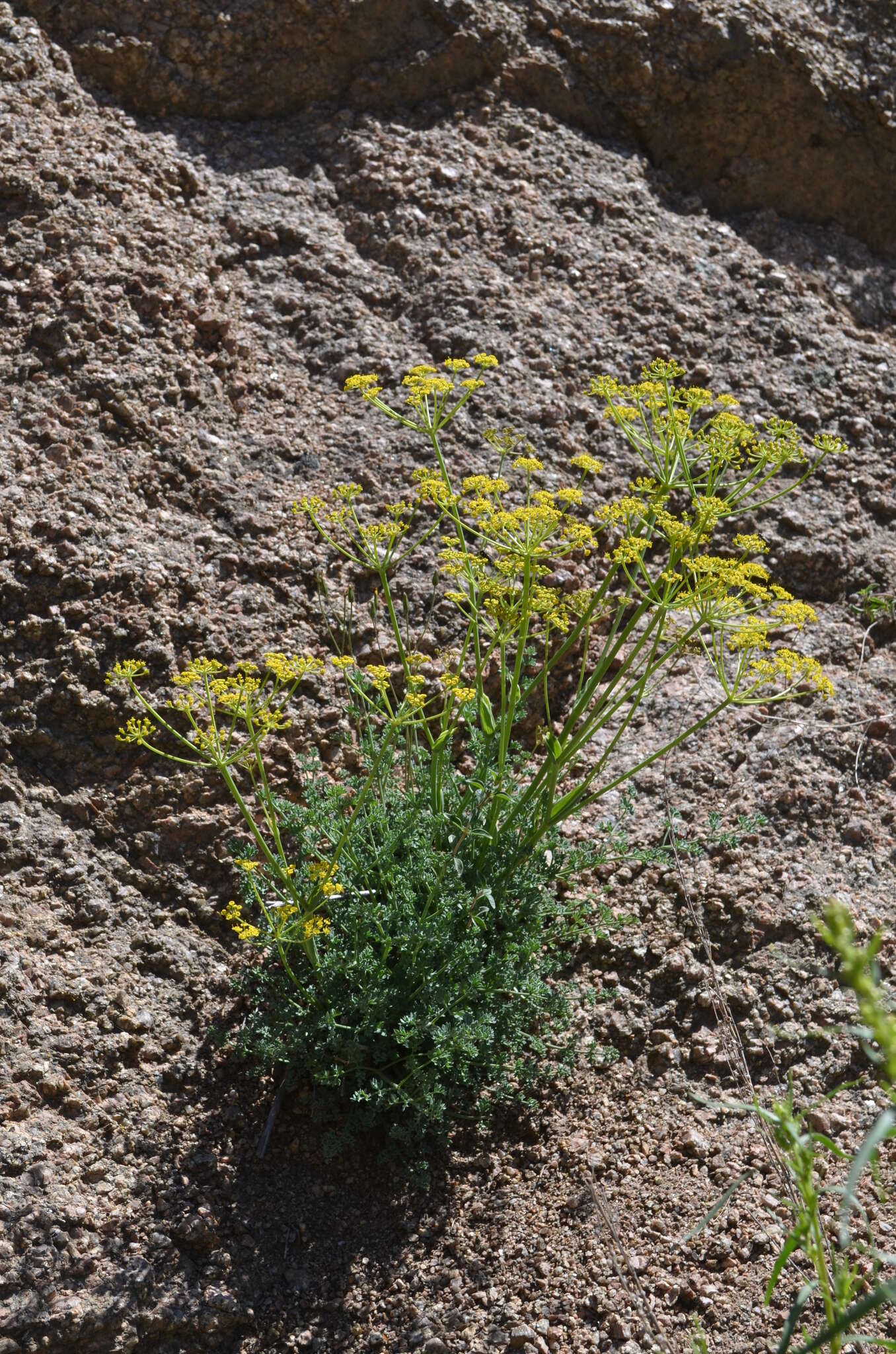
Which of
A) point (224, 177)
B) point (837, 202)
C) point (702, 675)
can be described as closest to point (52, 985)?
point (702, 675)

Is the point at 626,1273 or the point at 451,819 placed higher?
the point at 451,819

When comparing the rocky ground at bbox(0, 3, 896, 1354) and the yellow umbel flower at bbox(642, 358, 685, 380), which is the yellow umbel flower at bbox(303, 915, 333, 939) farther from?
the yellow umbel flower at bbox(642, 358, 685, 380)

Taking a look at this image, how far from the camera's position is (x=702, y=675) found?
411cm

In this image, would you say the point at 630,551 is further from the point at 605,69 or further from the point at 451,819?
the point at 605,69

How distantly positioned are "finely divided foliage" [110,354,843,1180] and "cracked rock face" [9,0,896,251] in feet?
8.04

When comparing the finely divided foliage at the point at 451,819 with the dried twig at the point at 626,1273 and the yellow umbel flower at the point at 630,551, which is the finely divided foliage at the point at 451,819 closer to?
the yellow umbel flower at the point at 630,551

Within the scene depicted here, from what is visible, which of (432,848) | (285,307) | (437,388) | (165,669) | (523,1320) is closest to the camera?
(523,1320)

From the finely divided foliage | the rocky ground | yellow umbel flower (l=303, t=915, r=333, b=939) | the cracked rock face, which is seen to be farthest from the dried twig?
the cracked rock face

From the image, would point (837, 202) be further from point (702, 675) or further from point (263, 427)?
point (263, 427)

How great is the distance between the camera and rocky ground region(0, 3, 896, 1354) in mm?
2656

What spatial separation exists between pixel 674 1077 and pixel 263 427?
253 cm

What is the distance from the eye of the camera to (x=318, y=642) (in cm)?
369

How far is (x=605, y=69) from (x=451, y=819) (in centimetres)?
376

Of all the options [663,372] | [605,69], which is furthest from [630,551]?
[605,69]
